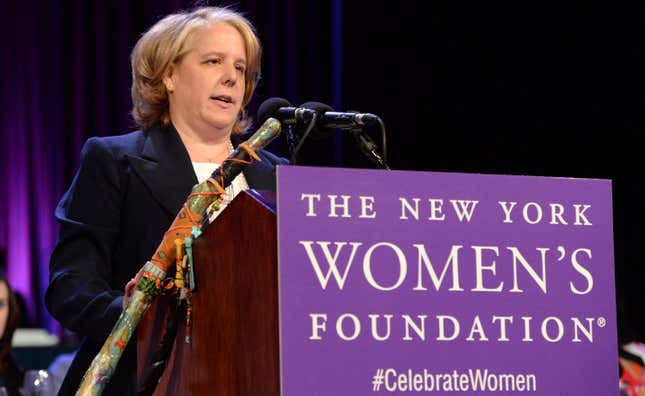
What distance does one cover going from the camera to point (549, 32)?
6426 mm

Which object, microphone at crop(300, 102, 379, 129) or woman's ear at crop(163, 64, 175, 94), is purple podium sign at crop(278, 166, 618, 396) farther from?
woman's ear at crop(163, 64, 175, 94)

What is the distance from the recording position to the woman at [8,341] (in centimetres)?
375

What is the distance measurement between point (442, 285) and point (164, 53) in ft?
4.20

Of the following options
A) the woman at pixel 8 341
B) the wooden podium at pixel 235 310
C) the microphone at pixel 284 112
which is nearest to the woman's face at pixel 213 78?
the microphone at pixel 284 112

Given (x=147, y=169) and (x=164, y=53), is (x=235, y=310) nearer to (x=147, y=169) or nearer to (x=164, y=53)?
(x=147, y=169)

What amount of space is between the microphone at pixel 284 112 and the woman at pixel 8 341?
212 cm

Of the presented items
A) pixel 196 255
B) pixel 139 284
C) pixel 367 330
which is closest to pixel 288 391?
pixel 367 330

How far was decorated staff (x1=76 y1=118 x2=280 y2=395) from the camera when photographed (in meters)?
1.60

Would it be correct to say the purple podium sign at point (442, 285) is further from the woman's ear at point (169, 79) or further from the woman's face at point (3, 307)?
the woman's face at point (3, 307)

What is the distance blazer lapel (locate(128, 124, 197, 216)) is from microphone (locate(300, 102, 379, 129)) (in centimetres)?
44

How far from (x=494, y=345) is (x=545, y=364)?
0.08 meters

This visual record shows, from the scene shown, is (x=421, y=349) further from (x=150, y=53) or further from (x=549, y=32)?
(x=549, y=32)

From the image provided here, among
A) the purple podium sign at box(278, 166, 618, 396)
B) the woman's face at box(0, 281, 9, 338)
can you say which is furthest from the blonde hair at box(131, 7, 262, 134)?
the woman's face at box(0, 281, 9, 338)

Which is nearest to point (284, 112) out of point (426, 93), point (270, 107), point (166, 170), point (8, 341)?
point (270, 107)
